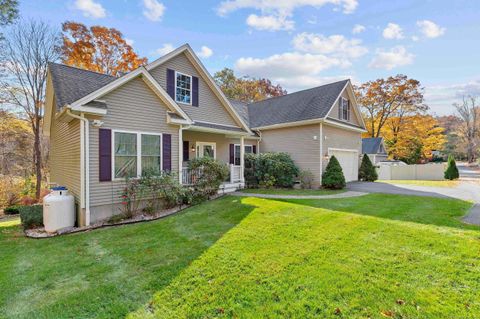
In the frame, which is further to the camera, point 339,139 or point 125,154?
point 339,139

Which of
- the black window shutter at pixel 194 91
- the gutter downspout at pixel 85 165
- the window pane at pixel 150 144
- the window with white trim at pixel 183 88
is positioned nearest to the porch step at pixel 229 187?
the window pane at pixel 150 144

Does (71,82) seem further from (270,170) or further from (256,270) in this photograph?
(270,170)

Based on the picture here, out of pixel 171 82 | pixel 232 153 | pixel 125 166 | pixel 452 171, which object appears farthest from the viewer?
pixel 452 171

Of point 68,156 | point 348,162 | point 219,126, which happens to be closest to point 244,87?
point 348,162

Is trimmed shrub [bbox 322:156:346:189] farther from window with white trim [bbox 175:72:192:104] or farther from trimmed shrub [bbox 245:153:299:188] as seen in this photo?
window with white trim [bbox 175:72:192:104]

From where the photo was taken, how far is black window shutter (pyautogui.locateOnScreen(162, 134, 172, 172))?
9375 mm

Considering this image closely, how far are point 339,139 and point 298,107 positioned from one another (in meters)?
3.44

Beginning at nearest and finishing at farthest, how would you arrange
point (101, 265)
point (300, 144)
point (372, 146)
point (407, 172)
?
point (101, 265) → point (300, 144) → point (407, 172) → point (372, 146)

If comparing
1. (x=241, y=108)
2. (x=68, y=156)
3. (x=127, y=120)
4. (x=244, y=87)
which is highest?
(x=244, y=87)

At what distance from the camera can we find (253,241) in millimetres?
5348

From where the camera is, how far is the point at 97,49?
20344 millimetres

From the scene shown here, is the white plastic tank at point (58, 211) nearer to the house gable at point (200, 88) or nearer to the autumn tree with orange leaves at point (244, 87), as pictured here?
the house gable at point (200, 88)

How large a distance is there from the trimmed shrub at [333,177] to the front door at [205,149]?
6490 mm

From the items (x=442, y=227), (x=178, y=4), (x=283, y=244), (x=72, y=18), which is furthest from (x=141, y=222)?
(x=72, y=18)
